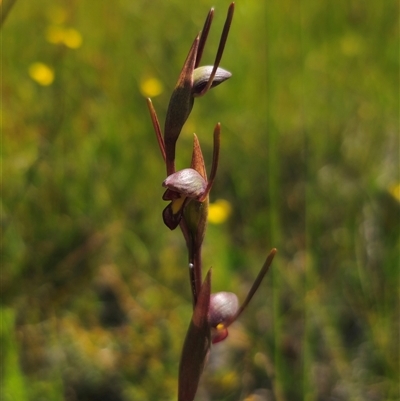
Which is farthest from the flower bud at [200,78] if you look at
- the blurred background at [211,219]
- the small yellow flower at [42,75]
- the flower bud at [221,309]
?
the small yellow flower at [42,75]

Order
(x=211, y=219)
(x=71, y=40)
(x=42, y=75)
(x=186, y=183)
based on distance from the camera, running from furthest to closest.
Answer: (x=71, y=40) → (x=42, y=75) → (x=211, y=219) → (x=186, y=183)

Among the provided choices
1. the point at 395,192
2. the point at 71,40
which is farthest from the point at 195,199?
the point at 71,40

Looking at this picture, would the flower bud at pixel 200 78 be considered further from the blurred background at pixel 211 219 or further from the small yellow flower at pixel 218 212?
the small yellow flower at pixel 218 212

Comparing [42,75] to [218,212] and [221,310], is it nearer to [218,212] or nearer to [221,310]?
[218,212]

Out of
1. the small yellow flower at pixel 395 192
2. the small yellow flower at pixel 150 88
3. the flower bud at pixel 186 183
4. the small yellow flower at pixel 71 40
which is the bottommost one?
the flower bud at pixel 186 183

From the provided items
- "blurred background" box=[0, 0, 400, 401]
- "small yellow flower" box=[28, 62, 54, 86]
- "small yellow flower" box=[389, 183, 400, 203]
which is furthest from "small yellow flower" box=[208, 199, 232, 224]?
"small yellow flower" box=[28, 62, 54, 86]

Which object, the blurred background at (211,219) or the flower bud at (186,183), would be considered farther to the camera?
the blurred background at (211,219)

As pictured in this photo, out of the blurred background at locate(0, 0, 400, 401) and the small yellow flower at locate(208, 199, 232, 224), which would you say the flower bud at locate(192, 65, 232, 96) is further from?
the small yellow flower at locate(208, 199, 232, 224)

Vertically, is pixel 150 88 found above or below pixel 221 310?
above
